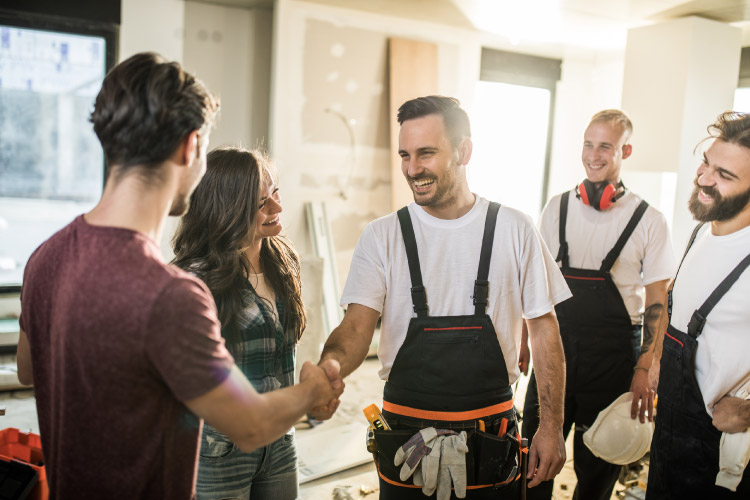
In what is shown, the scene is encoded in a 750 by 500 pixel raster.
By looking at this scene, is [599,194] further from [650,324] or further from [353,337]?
[353,337]

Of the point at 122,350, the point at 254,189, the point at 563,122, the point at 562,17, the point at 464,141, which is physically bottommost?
the point at 122,350

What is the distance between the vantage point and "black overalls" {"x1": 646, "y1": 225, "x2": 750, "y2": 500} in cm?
187

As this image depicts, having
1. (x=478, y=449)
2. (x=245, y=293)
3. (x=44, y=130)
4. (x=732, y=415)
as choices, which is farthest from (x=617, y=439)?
(x=44, y=130)

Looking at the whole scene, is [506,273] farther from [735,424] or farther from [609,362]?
[609,362]

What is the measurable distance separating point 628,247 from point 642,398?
0.68 meters

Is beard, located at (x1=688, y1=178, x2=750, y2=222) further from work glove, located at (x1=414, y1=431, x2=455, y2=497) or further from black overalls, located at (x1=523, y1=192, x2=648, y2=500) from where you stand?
work glove, located at (x1=414, y1=431, x2=455, y2=497)

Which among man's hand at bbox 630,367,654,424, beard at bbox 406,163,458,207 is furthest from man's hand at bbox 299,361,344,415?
man's hand at bbox 630,367,654,424

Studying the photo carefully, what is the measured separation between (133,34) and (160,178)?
4225 mm

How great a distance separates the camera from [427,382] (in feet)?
5.76

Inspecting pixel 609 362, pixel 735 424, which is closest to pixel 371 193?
pixel 609 362

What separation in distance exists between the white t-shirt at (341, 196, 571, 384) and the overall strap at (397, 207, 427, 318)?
2cm

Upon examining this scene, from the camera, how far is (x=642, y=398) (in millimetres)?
2541

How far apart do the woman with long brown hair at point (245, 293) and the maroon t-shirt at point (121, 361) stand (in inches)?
21.6

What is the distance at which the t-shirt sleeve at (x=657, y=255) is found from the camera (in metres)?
2.71
